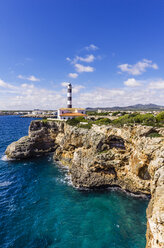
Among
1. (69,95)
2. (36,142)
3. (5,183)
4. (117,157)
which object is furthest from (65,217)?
(69,95)

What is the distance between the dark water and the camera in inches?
547

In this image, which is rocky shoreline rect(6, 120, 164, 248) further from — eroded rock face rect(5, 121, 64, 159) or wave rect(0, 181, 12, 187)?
wave rect(0, 181, 12, 187)

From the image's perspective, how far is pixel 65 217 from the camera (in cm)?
1691

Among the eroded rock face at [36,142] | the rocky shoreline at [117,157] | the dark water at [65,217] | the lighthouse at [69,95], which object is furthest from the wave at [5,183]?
the lighthouse at [69,95]

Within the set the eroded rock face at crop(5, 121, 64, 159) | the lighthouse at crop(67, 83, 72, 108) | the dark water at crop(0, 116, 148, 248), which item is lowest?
the dark water at crop(0, 116, 148, 248)

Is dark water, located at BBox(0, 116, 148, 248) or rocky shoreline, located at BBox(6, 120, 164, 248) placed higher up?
rocky shoreline, located at BBox(6, 120, 164, 248)

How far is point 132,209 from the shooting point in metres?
18.0

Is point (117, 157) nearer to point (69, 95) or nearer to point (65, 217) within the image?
point (65, 217)

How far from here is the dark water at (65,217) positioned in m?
13.9

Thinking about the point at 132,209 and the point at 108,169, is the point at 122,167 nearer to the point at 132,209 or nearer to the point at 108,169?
the point at 108,169

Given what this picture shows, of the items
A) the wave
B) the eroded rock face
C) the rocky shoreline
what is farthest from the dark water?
the eroded rock face

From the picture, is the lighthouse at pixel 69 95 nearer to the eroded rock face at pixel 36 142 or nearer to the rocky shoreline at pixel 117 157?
the eroded rock face at pixel 36 142

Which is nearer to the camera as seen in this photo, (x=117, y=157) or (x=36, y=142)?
(x=117, y=157)

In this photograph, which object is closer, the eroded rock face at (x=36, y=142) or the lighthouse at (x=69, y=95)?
the eroded rock face at (x=36, y=142)
